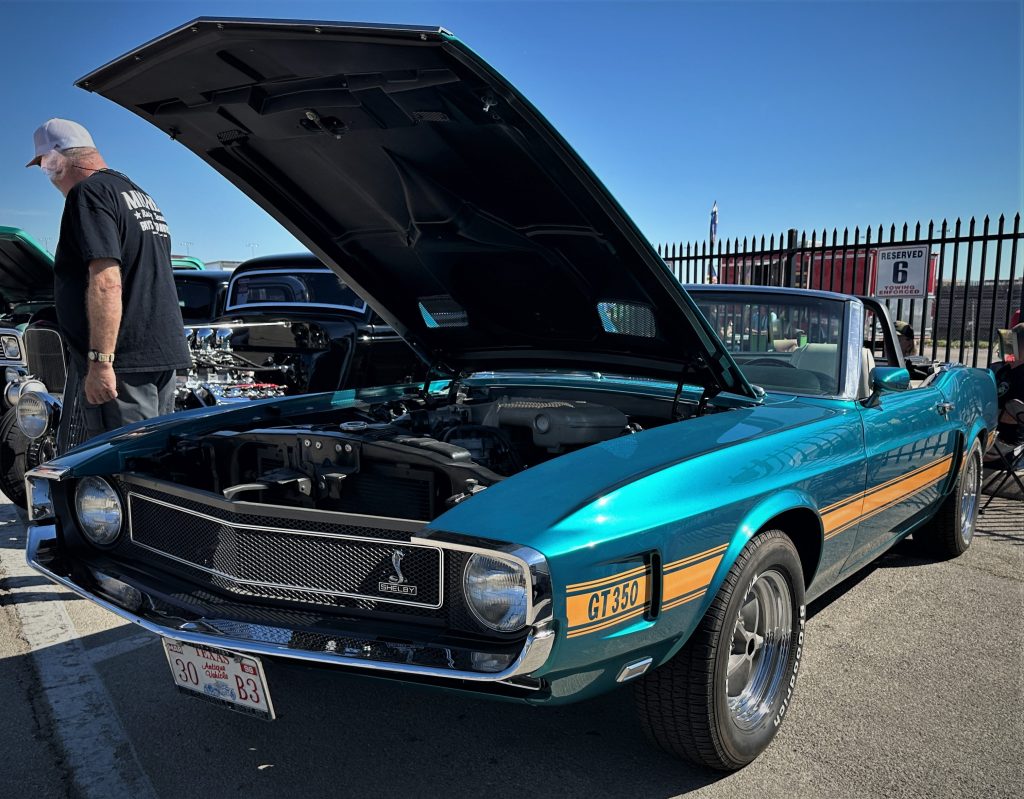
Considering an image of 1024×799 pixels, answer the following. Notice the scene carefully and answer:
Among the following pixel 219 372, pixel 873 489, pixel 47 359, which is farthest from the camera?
pixel 219 372

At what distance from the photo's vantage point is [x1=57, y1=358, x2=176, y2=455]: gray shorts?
336cm

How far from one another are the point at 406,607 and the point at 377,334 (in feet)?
14.6

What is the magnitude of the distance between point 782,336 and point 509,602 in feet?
7.22

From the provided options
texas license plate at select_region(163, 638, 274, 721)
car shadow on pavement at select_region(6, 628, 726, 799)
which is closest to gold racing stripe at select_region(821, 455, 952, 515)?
car shadow on pavement at select_region(6, 628, 726, 799)

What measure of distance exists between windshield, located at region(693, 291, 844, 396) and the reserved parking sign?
17.1ft

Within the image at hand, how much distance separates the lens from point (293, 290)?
680cm

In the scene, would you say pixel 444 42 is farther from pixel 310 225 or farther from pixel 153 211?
pixel 153 211

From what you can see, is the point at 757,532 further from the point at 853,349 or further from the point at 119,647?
the point at 119,647

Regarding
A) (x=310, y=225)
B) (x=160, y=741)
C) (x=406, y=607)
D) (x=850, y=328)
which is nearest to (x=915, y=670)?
(x=850, y=328)

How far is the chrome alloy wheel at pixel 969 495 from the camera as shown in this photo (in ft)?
13.9

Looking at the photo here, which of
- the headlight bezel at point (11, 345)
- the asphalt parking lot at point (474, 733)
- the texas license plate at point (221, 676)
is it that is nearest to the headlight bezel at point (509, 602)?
the asphalt parking lot at point (474, 733)

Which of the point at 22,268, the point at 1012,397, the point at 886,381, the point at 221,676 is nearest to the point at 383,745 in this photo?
the point at 221,676

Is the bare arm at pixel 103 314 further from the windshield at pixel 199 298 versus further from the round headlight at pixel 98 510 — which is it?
the windshield at pixel 199 298

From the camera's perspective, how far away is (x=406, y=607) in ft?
6.59
